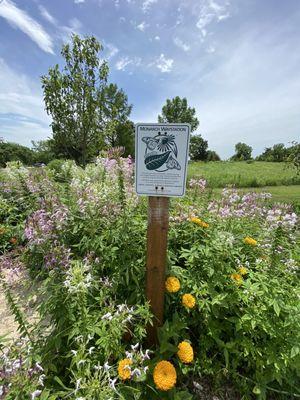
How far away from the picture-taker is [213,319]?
5.72ft

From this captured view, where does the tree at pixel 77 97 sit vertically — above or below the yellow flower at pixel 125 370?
above

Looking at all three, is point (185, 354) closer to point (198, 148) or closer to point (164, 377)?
point (164, 377)

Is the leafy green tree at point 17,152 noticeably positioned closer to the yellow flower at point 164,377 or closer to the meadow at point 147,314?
the meadow at point 147,314

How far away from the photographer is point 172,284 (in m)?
1.62

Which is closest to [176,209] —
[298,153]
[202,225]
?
[202,225]

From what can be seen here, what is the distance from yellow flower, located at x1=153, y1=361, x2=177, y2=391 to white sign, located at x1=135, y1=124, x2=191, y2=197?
0.98 meters

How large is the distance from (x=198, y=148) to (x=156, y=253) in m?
38.5

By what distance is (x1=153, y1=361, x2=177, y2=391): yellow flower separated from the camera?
3.96 feet

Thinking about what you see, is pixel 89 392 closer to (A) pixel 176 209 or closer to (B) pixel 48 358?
(B) pixel 48 358

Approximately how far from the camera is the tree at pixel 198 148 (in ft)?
118

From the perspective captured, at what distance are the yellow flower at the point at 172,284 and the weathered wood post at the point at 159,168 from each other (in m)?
0.27

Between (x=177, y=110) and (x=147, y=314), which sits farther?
(x=177, y=110)

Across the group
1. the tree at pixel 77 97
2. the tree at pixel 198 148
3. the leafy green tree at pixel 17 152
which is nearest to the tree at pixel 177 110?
the tree at pixel 198 148

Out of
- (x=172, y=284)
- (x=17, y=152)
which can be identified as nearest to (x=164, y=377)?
(x=172, y=284)
